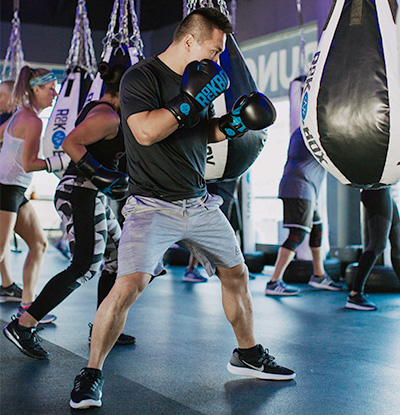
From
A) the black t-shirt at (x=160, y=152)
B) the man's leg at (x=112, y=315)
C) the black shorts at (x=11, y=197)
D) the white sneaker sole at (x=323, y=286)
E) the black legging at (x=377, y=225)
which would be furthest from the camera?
the white sneaker sole at (x=323, y=286)

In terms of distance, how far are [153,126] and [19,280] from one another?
3682 millimetres

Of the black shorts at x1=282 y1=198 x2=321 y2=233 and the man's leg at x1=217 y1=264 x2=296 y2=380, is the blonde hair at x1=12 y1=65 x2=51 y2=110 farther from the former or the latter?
the black shorts at x1=282 y1=198 x2=321 y2=233

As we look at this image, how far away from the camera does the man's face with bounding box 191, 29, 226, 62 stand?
6.21 ft

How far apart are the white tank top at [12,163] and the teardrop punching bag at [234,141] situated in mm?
1478

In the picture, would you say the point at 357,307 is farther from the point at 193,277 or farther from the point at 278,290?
the point at 193,277

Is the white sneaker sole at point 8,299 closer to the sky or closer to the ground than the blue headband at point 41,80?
closer to the ground

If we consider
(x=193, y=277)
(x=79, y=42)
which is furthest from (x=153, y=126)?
(x=193, y=277)

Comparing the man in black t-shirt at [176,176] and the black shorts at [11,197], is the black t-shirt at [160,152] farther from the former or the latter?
the black shorts at [11,197]

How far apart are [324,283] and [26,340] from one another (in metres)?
2.82

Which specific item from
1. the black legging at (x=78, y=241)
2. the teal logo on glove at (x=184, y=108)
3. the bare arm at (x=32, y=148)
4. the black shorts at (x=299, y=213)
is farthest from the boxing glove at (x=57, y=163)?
the black shorts at (x=299, y=213)

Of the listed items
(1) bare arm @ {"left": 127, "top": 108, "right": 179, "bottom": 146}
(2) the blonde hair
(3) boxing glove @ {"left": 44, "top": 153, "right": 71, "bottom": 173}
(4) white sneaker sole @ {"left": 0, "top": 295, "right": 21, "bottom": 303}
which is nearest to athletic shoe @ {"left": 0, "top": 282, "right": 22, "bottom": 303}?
(4) white sneaker sole @ {"left": 0, "top": 295, "right": 21, "bottom": 303}

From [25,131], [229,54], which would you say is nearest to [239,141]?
[229,54]

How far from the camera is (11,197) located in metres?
3.21

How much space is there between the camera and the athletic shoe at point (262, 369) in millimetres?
2066
